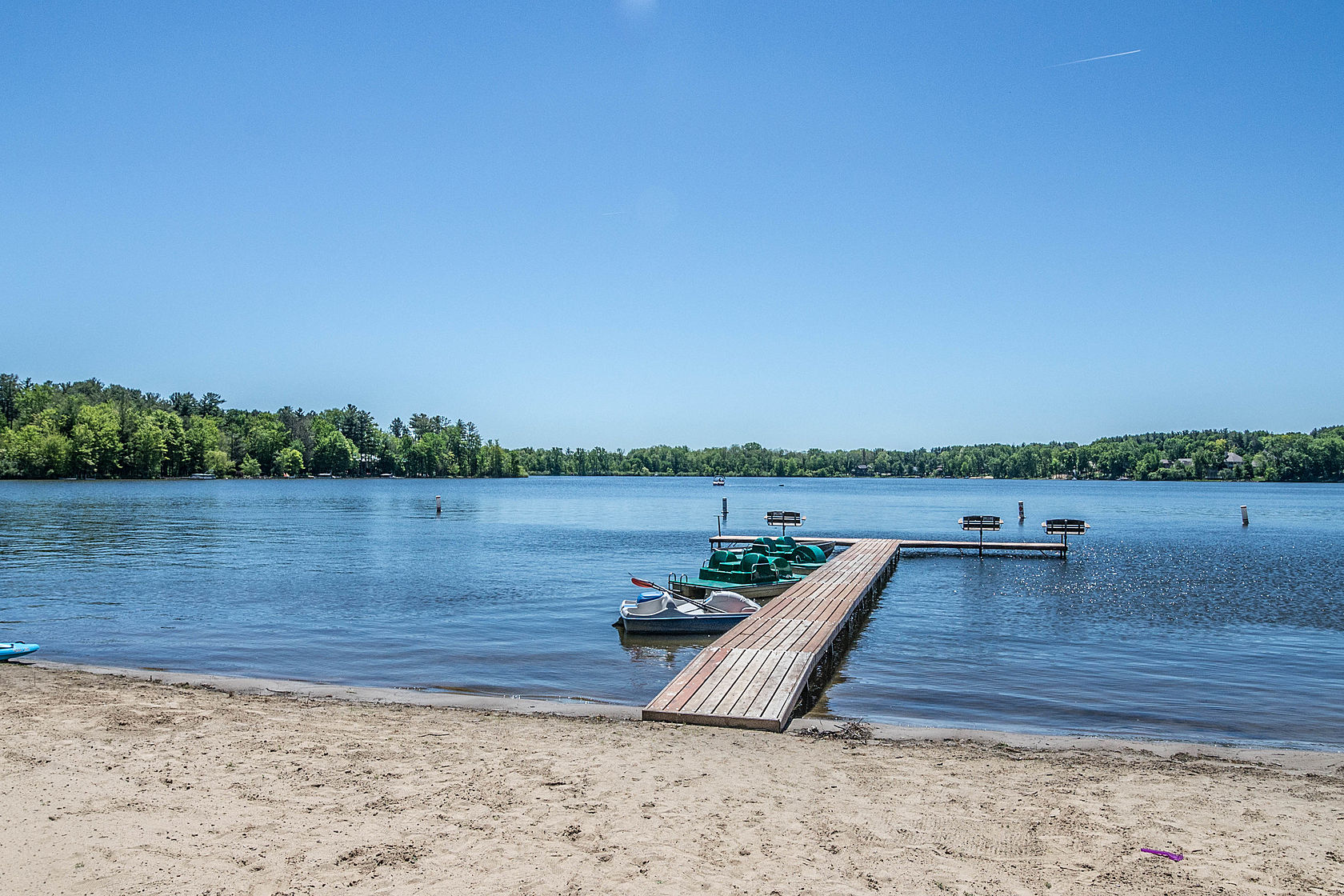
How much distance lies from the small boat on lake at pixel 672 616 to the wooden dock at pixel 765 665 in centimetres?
92

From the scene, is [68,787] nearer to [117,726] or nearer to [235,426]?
[117,726]

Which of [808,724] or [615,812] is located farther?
[808,724]

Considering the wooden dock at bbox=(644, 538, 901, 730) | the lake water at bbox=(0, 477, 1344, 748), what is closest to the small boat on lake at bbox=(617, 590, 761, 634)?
the lake water at bbox=(0, 477, 1344, 748)

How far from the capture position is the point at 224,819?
6242 mm

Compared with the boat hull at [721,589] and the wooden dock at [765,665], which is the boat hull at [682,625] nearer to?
the wooden dock at [765,665]

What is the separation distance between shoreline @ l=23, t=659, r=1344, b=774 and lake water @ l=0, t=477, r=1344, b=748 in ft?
2.98

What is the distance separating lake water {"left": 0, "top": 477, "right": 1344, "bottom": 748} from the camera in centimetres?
1192

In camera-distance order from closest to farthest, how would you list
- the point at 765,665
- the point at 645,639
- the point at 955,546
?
the point at 765,665, the point at 645,639, the point at 955,546

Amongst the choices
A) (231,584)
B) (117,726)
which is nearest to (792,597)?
(117,726)

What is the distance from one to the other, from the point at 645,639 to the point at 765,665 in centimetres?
518

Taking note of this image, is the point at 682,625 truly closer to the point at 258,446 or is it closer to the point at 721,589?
the point at 721,589

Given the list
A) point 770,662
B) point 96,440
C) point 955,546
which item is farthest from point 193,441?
point 770,662

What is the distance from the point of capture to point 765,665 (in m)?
11.4

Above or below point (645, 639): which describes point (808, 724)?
above
